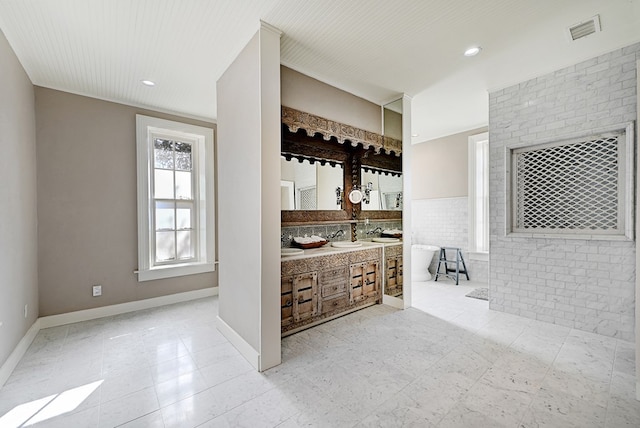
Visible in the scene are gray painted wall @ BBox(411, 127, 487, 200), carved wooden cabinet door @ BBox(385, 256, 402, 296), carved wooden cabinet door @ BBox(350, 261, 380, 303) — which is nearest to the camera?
carved wooden cabinet door @ BBox(350, 261, 380, 303)

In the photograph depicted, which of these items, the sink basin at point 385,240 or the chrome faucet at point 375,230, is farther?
the chrome faucet at point 375,230

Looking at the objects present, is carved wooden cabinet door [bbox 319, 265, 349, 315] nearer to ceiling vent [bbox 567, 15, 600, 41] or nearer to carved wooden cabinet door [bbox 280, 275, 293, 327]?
carved wooden cabinet door [bbox 280, 275, 293, 327]

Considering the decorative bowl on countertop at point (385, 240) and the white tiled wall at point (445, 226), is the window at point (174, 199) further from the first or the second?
the white tiled wall at point (445, 226)

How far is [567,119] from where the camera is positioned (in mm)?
2967

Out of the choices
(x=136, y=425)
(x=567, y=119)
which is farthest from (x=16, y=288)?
(x=567, y=119)

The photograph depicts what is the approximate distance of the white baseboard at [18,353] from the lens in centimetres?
208

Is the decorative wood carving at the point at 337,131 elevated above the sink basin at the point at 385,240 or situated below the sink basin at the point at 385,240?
above

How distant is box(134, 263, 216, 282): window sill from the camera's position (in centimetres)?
371

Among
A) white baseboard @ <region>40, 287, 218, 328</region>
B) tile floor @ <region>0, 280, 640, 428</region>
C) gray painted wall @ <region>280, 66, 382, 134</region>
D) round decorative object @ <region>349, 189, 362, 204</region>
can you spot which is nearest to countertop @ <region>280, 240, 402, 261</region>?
round decorative object @ <region>349, 189, 362, 204</region>

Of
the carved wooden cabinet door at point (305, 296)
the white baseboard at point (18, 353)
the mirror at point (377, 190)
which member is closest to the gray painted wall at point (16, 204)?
the white baseboard at point (18, 353)

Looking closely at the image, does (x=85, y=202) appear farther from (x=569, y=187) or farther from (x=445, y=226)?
(x=445, y=226)

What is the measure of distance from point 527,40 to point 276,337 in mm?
3545

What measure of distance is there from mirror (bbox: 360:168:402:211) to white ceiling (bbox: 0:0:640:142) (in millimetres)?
1207

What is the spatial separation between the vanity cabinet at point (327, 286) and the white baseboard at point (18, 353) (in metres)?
2.18
